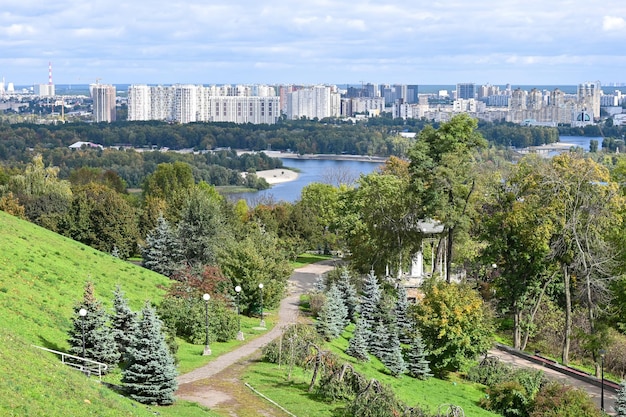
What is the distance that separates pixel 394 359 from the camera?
2272 centimetres

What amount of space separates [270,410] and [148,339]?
2729 millimetres

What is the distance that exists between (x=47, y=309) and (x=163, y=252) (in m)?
13.7

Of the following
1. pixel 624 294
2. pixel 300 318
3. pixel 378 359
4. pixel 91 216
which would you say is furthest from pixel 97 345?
pixel 91 216

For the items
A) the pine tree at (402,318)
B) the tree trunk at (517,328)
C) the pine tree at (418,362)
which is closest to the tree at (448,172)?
the tree trunk at (517,328)

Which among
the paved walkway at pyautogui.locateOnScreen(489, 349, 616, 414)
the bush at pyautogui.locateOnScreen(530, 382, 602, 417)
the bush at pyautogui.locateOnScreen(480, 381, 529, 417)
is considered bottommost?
the paved walkway at pyautogui.locateOnScreen(489, 349, 616, 414)

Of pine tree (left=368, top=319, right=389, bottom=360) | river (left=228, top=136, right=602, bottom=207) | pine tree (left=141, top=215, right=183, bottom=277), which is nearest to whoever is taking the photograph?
pine tree (left=368, top=319, right=389, bottom=360)

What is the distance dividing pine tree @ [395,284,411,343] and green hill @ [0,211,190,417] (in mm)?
7072

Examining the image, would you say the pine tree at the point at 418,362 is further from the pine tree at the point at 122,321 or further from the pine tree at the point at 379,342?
the pine tree at the point at 122,321

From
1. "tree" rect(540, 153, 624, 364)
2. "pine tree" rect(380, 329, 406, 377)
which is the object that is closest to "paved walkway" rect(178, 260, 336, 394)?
"pine tree" rect(380, 329, 406, 377)

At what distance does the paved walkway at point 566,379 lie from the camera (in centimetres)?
2384

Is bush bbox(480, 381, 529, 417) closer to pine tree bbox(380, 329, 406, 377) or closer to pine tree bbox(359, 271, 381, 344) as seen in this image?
pine tree bbox(380, 329, 406, 377)

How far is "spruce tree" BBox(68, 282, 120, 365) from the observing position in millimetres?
17516

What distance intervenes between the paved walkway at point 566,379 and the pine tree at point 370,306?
4.67 meters

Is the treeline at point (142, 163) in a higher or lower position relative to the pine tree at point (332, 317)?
lower
